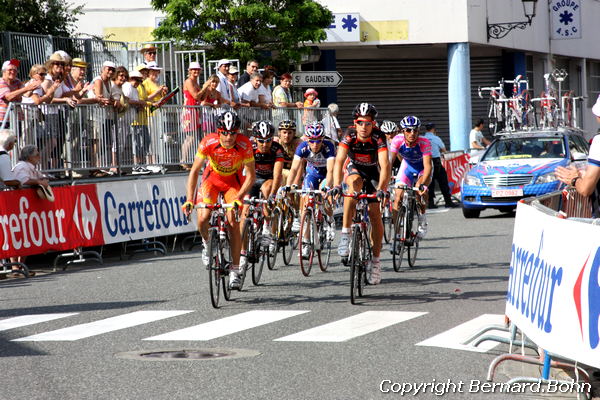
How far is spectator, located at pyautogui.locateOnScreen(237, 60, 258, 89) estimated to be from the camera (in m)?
22.4

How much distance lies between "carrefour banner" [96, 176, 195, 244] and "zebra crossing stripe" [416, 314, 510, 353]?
847cm

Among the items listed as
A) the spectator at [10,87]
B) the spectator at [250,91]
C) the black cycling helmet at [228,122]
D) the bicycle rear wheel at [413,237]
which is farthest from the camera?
the spectator at [250,91]

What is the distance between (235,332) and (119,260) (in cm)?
809

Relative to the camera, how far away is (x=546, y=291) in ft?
25.4

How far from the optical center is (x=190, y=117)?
21.2m

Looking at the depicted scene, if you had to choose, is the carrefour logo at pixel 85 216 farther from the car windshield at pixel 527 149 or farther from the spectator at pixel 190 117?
the car windshield at pixel 527 149

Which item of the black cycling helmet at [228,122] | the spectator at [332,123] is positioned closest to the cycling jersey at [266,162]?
the black cycling helmet at [228,122]

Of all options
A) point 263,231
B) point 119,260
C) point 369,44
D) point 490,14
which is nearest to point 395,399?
point 263,231

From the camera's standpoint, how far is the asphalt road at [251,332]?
8070 mm

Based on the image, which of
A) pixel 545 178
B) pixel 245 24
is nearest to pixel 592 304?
pixel 545 178

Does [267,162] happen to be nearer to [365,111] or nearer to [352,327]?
[365,111]

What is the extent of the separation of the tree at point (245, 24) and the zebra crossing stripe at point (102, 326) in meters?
18.5

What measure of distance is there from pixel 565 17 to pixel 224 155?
3809 centimetres

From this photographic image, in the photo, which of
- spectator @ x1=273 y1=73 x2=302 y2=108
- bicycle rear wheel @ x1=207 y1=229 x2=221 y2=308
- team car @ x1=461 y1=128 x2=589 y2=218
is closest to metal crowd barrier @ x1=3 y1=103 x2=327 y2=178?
spectator @ x1=273 y1=73 x2=302 y2=108
